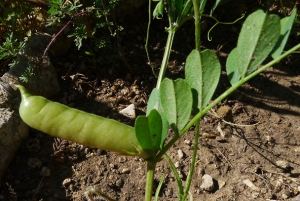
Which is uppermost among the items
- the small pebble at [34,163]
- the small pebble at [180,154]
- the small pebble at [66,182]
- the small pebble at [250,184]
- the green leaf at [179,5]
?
the green leaf at [179,5]

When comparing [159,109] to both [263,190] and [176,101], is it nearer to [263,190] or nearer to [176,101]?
[176,101]

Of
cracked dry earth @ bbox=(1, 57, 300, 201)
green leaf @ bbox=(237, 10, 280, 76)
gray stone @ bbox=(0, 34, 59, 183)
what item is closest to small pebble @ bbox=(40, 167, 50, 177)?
cracked dry earth @ bbox=(1, 57, 300, 201)

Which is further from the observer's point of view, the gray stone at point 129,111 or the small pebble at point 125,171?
the gray stone at point 129,111

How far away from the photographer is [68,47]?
2.26 meters

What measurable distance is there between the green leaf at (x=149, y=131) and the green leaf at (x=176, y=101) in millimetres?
55

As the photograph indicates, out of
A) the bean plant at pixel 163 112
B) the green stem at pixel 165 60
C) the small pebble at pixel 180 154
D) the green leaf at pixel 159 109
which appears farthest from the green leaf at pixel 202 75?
the small pebble at pixel 180 154

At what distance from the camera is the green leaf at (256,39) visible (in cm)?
92

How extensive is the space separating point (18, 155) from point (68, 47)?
653mm

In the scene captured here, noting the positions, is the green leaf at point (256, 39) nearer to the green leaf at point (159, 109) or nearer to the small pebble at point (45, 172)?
the green leaf at point (159, 109)

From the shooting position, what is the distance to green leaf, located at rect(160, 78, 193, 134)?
1062mm

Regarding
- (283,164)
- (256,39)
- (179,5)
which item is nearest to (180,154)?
(283,164)

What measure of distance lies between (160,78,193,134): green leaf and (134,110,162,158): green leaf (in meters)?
0.06

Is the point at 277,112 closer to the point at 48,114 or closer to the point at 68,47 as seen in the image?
the point at 68,47

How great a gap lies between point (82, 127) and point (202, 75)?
338mm
